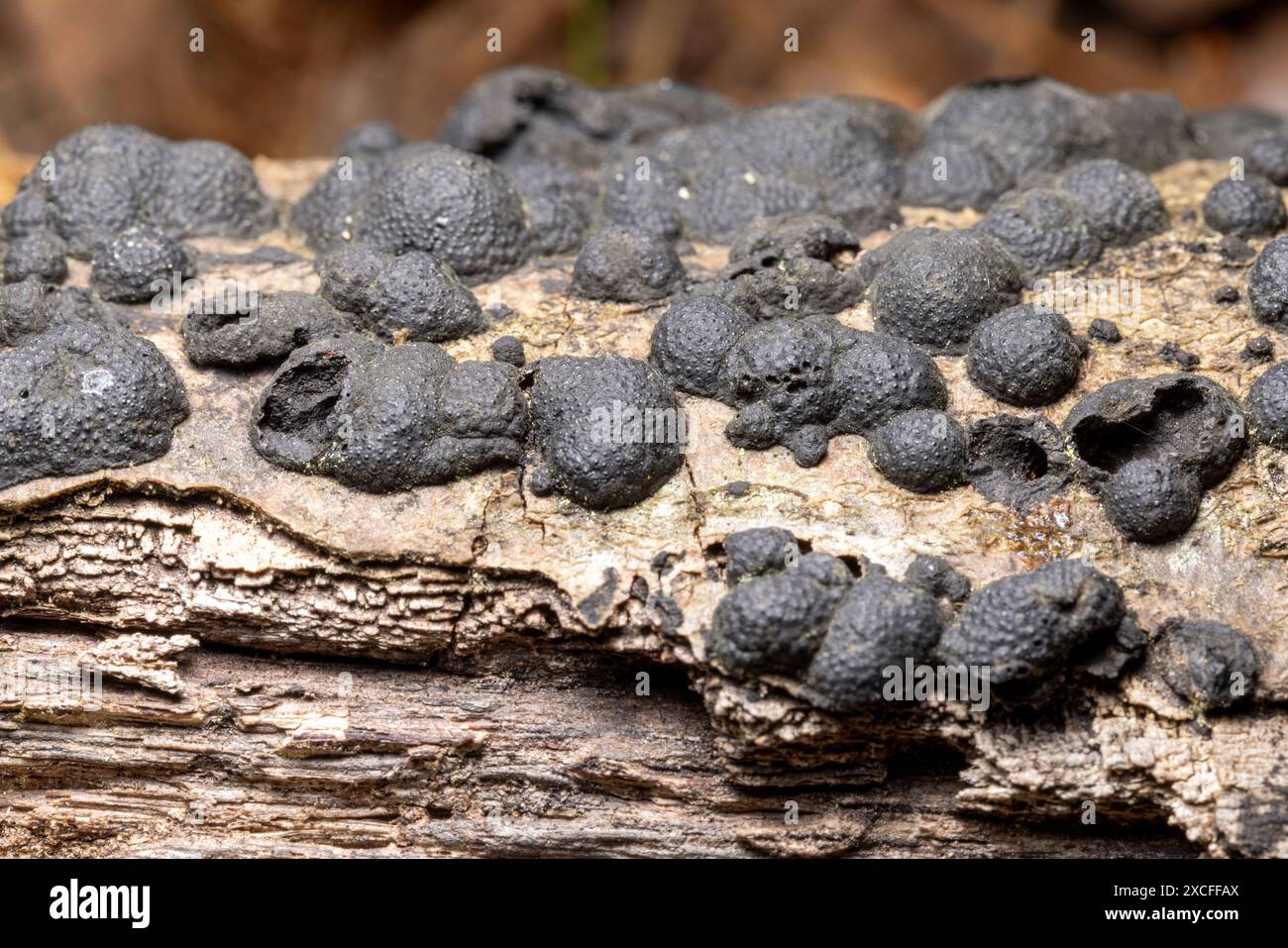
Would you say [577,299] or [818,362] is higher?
[577,299]

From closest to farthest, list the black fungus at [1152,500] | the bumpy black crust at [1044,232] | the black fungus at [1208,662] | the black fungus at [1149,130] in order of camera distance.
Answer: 1. the black fungus at [1208,662]
2. the black fungus at [1152,500]
3. the bumpy black crust at [1044,232]
4. the black fungus at [1149,130]

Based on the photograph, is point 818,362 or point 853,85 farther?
point 853,85

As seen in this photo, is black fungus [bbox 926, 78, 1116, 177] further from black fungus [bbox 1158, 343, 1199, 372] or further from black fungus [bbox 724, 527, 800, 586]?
black fungus [bbox 724, 527, 800, 586]

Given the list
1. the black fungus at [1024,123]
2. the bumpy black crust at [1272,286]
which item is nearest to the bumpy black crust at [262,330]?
the black fungus at [1024,123]

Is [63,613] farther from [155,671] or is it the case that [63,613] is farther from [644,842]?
[644,842]

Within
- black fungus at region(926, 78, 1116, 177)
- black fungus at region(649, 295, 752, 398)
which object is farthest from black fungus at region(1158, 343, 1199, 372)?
black fungus at region(649, 295, 752, 398)

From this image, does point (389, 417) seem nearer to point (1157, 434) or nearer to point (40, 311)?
point (40, 311)

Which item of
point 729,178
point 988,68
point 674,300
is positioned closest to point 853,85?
point 988,68

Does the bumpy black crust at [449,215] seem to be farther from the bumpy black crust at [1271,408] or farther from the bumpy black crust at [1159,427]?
the bumpy black crust at [1271,408]
